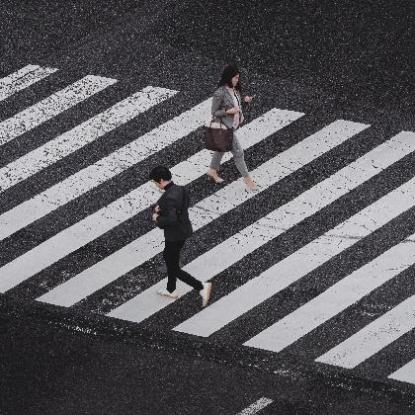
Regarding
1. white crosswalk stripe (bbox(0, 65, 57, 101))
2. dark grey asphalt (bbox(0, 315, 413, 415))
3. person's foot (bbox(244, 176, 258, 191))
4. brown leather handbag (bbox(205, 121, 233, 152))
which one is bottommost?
dark grey asphalt (bbox(0, 315, 413, 415))

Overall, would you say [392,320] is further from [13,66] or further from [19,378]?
[13,66]

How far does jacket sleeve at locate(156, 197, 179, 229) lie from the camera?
39.5 feet

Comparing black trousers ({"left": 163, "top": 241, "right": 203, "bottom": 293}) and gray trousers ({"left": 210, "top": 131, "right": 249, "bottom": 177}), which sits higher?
gray trousers ({"left": 210, "top": 131, "right": 249, "bottom": 177})

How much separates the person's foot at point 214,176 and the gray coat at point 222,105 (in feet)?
3.08

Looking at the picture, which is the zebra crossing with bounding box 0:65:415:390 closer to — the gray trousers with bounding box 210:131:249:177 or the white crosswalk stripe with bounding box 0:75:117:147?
the white crosswalk stripe with bounding box 0:75:117:147

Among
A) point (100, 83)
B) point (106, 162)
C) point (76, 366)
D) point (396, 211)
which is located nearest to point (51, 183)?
point (106, 162)

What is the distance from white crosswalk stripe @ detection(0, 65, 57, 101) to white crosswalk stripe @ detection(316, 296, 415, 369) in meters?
6.02

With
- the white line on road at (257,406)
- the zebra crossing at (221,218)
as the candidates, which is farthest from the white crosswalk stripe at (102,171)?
the white line on road at (257,406)

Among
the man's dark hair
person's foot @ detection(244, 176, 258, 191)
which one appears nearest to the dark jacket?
the man's dark hair

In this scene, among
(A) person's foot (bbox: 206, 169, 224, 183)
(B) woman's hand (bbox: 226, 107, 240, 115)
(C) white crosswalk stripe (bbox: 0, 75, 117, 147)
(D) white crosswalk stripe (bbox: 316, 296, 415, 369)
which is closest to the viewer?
(D) white crosswalk stripe (bbox: 316, 296, 415, 369)

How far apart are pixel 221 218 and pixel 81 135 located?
8.07 ft

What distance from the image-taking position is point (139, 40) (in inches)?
625

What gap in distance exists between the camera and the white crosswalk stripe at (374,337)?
12398 mm

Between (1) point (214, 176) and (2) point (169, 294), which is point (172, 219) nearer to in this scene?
(2) point (169, 294)
